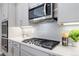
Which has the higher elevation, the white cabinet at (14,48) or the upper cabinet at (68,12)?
the upper cabinet at (68,12)

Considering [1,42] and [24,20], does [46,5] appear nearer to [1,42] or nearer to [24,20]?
[24,20]

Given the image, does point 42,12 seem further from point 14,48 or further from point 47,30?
point 14,48

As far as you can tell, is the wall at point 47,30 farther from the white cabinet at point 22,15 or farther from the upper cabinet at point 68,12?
the upper cabinet at point 68,12

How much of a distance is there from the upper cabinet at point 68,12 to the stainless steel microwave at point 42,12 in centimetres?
31

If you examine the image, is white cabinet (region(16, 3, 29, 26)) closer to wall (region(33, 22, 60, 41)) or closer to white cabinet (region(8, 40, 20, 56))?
wall (region(33, 22, 60, 41))

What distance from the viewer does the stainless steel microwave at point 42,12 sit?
2.04m

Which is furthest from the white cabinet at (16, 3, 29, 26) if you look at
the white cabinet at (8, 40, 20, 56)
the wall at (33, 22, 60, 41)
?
the white cabinet at (8, 40, 20, 56)

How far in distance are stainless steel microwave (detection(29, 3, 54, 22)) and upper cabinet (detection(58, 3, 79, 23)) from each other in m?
0.31

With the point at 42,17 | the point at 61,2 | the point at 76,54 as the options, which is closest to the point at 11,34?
the point at 42,17

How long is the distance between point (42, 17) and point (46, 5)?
25cm

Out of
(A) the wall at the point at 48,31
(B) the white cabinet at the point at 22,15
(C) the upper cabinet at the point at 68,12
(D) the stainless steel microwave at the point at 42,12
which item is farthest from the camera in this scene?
(B) the white cabinet at the point at 22,15

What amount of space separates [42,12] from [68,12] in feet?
2.46

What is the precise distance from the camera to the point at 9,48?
3584 mm

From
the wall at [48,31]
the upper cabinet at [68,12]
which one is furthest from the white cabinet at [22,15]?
the upper cabinet at [68,12]
